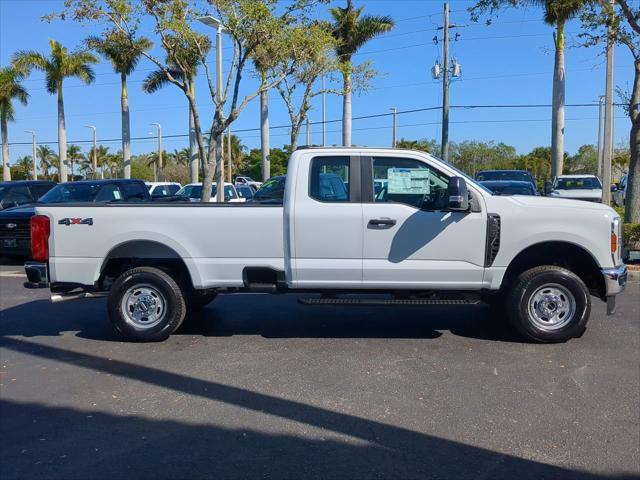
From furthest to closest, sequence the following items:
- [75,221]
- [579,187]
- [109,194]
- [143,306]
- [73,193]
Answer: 1. [579,187]
2. [109,194]
3. [73,193]
4. [143,306]
5. [75,221]

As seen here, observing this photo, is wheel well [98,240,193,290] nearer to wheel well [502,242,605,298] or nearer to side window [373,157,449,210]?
side window [373,157,449,210]

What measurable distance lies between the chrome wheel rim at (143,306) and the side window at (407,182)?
272 centimetres

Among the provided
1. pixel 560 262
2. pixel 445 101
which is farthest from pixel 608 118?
pixel 560 262

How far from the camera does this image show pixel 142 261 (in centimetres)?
683

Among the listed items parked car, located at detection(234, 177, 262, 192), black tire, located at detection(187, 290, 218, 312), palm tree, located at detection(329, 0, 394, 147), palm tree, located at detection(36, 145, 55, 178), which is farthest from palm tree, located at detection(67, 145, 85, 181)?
black tire, located at detection(187, 290, 218, 312)

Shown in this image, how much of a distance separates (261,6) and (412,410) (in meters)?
11.9

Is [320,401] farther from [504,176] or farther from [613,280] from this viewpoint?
[504,176]

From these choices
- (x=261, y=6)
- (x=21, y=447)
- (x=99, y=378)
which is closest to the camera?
(x=21, y=447)

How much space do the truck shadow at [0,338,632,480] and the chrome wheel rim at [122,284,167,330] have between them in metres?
1.82

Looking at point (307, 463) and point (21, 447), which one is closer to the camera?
point (307, 463)

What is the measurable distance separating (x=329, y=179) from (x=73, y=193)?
29.9ft

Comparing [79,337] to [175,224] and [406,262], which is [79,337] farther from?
[406,262]

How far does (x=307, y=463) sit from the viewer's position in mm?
3766

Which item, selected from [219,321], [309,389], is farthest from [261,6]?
[309,389]
